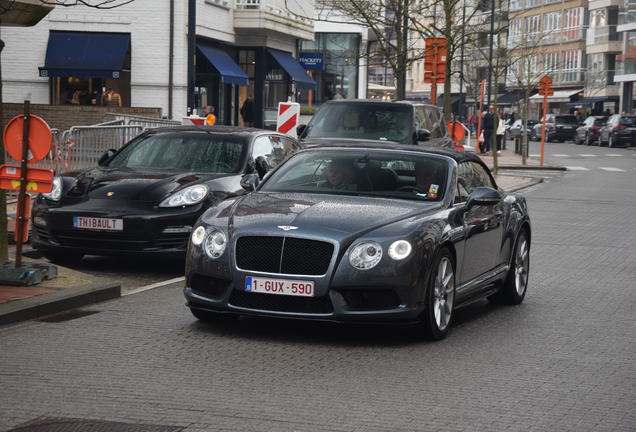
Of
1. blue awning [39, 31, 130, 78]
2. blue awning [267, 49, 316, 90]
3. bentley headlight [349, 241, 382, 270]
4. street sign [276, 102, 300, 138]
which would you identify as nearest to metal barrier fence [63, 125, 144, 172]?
street sign [276, 102, 300, 138]

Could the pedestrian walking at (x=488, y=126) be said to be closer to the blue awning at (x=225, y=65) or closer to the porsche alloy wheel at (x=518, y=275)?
the blue awning at (x=225, y=65)

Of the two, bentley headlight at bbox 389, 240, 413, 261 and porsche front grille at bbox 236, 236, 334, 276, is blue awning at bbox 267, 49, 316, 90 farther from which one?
bentley headlight at bbox 389, 240, 413, 261

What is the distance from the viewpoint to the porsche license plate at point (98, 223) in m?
12.0

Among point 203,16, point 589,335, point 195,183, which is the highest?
point 203,16

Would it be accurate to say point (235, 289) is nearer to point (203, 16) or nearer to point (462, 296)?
point (462, 296)

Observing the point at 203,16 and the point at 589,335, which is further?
the point at 203,16

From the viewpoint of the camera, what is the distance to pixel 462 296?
372 inches

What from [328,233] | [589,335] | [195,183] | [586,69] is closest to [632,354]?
[589,335]

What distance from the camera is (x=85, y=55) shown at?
119ft

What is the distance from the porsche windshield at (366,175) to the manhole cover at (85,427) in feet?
12.6

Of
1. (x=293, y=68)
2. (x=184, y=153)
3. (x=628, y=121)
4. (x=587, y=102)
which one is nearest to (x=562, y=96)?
(x=587, y=102)

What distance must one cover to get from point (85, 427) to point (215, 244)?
282cm

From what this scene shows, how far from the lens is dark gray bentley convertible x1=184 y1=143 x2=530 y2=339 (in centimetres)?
838

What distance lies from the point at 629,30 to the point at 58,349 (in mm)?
87422
